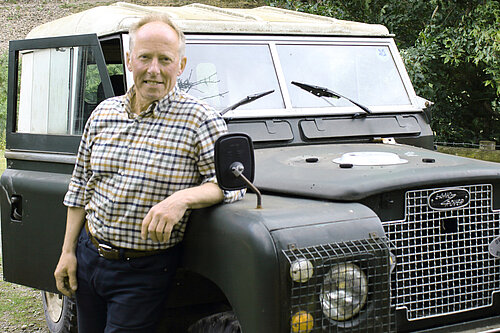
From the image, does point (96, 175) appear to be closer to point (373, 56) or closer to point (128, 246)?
point (128, 246)

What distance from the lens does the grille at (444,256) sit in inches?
118

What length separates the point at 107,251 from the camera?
2.91m

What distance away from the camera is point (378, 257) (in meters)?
2.70

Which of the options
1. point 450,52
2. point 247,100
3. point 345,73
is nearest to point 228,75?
point 247,100

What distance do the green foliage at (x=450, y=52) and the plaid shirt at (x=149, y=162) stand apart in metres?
7.01

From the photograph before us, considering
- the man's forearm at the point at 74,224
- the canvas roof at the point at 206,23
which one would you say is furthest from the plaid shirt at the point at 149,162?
the canvas roof at the point at 206,23

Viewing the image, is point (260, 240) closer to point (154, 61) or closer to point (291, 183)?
point (291, 183)

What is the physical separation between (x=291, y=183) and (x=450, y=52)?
7.31 meters

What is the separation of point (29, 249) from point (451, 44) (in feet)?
24.0

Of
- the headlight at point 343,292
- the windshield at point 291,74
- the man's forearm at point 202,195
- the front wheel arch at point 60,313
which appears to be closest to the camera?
the headlight at point 343,292

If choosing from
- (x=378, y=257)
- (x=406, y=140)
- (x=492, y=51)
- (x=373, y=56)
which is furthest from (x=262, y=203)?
(x=492, y=51)

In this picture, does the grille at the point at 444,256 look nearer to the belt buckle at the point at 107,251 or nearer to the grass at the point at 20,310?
the belt buckle at the point at 107,251

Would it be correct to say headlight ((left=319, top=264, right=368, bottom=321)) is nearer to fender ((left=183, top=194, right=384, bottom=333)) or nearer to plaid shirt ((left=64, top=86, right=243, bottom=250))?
fender ((left=183, top=194, right=384, bottom=333))

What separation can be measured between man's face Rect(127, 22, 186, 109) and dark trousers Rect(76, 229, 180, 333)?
67cm
